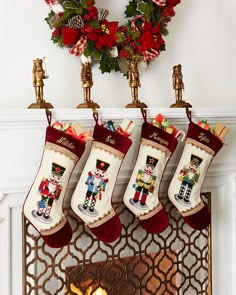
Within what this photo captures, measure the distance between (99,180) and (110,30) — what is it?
1.74 feet

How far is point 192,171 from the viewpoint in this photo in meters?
1.86

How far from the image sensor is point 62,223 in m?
1.61

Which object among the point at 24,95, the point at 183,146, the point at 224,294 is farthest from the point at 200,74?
the point at 224,294

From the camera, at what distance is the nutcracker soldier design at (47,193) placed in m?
1.56

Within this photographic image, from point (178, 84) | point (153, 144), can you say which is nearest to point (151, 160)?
point (153, 144)

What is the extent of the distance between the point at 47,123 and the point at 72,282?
0.56 meters

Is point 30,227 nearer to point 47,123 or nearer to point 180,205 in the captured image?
point 47,123

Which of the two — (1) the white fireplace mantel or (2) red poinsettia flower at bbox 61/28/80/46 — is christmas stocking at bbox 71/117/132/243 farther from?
(2) red poinsettia flower at bbox 61/28/80/46

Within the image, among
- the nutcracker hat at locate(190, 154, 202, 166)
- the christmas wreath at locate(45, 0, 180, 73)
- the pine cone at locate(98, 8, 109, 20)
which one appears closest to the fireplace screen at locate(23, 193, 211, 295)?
the nutcracker hat at locate(190, 154, 202, 166)

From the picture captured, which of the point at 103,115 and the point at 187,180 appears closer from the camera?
the point at 103,115

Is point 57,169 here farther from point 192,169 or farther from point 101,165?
point 192,169

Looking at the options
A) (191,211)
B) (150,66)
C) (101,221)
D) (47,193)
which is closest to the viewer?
(47,193)

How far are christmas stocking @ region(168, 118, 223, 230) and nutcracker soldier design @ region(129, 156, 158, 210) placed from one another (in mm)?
133

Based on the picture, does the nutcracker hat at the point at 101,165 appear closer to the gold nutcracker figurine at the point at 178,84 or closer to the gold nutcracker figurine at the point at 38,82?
the gold nutcracker figurine at the point at 38,82
